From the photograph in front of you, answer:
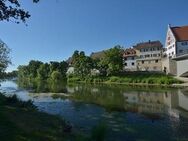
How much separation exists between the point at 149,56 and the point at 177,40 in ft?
73.6

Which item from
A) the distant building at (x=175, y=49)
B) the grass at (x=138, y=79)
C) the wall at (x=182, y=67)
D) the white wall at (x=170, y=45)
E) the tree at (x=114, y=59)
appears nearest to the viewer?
the wall at (x=182, y=67)

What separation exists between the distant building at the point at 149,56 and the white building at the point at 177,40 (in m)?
9.66

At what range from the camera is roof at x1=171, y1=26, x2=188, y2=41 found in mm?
96338

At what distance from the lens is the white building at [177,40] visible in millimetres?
95688

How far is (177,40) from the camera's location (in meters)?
96.1

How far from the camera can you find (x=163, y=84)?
252 ft

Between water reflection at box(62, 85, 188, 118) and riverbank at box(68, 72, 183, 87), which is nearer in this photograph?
water reflection at box(62, 85, 188, 118)

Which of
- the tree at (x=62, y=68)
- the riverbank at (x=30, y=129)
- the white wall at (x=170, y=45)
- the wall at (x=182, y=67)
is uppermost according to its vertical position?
the white wall at (x=170, y=45)

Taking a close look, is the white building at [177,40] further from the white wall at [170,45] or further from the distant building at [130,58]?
the distant building at [130,58]

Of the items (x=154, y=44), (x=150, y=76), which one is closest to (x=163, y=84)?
(x=150, y=76)

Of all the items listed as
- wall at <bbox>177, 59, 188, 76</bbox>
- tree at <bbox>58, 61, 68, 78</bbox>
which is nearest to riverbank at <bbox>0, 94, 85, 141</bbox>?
wall at <bbox>177, 59, 188, 76</bbox>

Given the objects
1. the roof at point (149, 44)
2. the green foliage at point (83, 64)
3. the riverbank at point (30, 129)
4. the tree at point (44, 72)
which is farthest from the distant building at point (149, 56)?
the riverbank at point (30, 129)

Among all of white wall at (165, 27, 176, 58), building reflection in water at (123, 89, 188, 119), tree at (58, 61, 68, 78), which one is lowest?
building reflection in water at (123, 89, 188, 119)

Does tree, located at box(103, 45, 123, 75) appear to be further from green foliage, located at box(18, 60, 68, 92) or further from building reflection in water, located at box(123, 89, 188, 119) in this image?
building reflection in water, located at box(123, 89, 188, 119)
